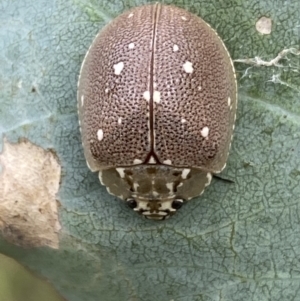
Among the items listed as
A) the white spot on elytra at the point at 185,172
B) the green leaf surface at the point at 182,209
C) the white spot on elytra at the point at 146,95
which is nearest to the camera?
the white spot on elytra at the point at 146,95

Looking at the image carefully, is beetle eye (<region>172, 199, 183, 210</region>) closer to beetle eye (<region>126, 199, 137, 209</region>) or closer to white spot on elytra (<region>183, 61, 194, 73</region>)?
beetle eye (<region>126, 199, 137, 209</region>)

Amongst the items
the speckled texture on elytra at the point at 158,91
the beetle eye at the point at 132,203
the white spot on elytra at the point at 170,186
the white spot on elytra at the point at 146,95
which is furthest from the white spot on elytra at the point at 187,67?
the beetle eye at the point at 132,203

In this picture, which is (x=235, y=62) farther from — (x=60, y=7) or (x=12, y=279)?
(x=12, y=279)

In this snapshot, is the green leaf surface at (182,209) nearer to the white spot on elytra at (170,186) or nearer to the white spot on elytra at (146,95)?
the white spot on elytra at (170,186)

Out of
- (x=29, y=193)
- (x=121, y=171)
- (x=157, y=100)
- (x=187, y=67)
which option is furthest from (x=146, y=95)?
(x=29, y=193)

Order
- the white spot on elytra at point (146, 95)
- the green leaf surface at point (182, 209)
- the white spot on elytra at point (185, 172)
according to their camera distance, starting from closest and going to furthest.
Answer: the white spot on elytra at point (146, 95)
the white spot on elytra at point (185, 172)
the green leaf surface at point (182, 209)

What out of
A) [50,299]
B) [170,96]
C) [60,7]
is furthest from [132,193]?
[50,299]
